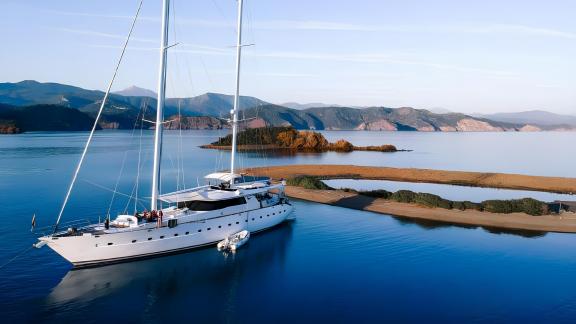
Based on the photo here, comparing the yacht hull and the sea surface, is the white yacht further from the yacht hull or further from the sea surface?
the sea surface

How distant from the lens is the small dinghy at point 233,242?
2641 centimetres

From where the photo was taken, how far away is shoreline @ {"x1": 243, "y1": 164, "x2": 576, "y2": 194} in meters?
55.9

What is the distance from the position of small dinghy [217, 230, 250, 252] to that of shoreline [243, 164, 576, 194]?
31.9 m

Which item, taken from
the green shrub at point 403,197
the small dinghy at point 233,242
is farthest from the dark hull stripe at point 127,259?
the green shrub at point 403,197

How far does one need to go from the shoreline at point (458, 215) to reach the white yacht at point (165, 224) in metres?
13.7

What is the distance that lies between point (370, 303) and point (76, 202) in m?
30.8

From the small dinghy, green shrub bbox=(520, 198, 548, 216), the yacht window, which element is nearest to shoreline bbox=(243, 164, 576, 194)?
green shrub bbox=(520, 198, 548, 216)

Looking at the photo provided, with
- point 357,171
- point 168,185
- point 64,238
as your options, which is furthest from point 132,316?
point 357,171

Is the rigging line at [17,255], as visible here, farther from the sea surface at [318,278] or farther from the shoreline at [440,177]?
the shoreline at [440,177]

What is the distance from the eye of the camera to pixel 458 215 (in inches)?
1460

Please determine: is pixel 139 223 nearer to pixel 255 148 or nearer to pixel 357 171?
pixel 357 171

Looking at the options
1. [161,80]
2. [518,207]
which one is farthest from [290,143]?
[161,80]

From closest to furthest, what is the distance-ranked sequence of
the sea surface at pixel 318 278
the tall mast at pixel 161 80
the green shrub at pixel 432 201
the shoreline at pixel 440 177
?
1. the sea surface at pixel 318 278
2. the tall mast at pixel 161 80
3. the green shrub at pixel 432 201
4. the shoreline at pixel 440 177

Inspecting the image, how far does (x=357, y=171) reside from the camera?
6719 centimetres
